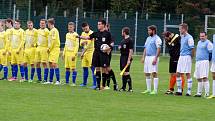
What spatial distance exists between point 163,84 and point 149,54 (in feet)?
15.8

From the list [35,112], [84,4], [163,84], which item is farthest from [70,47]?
[84,4]

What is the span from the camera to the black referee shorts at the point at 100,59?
65.4 feet

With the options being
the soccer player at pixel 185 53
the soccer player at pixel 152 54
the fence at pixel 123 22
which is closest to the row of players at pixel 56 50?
the soccer player at pixel 152 54

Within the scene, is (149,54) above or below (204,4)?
below

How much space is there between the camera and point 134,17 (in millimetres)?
55469

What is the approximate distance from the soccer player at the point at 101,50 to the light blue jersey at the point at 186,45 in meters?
2.26

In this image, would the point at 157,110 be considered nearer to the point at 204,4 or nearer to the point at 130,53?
the point at 130,53

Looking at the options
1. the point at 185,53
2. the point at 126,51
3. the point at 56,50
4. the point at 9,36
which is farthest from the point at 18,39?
the point at 185,53

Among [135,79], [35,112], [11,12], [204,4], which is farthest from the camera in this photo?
[204,4]

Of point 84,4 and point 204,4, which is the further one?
point 84,4

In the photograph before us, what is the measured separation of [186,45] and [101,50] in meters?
2.65

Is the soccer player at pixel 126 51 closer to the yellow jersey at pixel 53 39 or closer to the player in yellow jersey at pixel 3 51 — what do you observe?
the yellow jersey at pixel 53 39

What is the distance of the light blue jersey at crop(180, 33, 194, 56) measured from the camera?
19.3m

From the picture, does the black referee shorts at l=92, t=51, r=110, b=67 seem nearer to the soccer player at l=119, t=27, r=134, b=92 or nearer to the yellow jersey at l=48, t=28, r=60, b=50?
the soccer player at l=119, t=27, r=134, b=92
